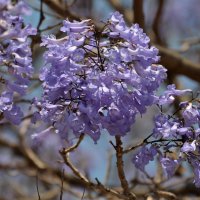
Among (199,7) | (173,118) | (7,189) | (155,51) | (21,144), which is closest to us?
(155,51)

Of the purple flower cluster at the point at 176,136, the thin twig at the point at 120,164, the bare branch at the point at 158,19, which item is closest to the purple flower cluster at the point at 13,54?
the thin twig at the point at 120,164

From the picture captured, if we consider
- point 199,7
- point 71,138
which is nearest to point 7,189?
point 199,7

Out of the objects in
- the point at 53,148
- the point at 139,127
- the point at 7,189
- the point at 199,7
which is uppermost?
the point at 199,7

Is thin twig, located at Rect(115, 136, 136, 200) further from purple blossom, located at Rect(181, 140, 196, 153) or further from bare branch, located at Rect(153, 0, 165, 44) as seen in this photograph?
bare branch, located at Rect(153, 0, 165, 44)

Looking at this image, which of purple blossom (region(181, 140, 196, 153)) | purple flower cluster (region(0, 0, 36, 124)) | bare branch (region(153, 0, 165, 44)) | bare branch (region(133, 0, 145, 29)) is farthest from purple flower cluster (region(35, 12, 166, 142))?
bare branch (region(153, 0, 165, 44))

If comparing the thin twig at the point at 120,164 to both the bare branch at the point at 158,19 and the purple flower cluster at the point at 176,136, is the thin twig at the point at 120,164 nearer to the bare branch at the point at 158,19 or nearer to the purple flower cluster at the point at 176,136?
the purple flower cluster at the point at 176,136

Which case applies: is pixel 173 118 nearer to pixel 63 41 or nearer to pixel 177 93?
pixel 177 93
